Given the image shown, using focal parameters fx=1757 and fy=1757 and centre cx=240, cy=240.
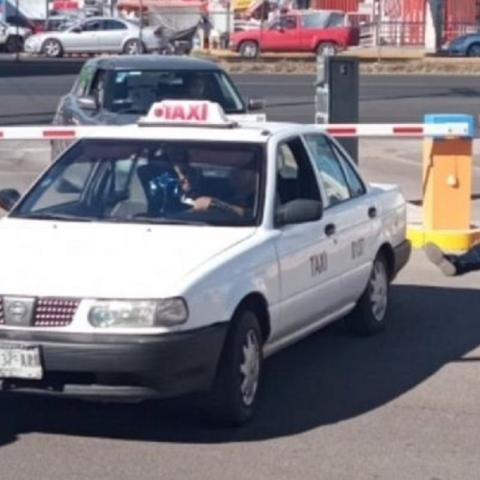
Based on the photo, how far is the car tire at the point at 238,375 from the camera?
8641mm

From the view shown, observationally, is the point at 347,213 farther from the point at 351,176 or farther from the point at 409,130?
the point at 409,130

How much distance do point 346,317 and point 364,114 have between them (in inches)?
937

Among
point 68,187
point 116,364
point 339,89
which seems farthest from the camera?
point 339,89

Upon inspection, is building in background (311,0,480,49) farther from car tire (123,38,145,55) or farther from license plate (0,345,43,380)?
license plate (0,345,43,380)

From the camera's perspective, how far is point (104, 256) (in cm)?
873

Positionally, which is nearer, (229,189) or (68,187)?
(229,189)

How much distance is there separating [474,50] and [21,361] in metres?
51.4

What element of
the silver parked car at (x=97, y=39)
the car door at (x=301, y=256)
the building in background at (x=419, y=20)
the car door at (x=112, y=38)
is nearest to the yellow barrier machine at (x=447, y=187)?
the car door at (x=301, y=256)

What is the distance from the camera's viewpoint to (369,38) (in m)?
64.7

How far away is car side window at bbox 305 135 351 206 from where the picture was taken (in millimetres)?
10523

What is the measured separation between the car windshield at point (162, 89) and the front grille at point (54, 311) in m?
9.86

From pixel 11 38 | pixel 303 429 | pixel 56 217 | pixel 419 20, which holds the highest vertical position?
pixel 56 217

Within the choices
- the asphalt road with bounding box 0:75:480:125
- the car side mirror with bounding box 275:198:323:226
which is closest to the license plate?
the car side mirror with bounding box 275:198:323:226

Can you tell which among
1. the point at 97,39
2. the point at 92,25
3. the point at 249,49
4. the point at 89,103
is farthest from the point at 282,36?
the point at 89,103
